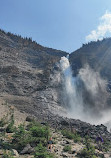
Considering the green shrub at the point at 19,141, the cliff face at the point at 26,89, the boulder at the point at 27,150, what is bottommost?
the boulder at the point at 27,150

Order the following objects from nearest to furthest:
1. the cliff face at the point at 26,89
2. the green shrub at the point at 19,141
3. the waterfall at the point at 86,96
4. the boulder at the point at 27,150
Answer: the boulder at the point at 27,150 < the green shrub at the point at 19,141 < the cliff face at the point at 26,89 < the waterfall at the point at 86,96

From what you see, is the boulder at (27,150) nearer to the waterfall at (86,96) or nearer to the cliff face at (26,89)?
the cliff face at (26,89)

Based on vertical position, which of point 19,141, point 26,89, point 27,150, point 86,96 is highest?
point 86,96

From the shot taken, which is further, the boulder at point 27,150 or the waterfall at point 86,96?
the waterfall at point 86,96

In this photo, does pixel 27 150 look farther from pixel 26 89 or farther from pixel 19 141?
pixel 26 89

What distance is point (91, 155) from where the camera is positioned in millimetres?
8766

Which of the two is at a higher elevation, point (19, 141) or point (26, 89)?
point (26, 89)

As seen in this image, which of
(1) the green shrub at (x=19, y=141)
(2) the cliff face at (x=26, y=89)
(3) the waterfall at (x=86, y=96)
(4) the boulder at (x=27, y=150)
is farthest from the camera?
(3) the waterfall at (x=86, y=96)

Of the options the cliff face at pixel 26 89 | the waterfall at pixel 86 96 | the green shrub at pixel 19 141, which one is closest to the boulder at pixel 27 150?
the green shrub at pixel 19 141

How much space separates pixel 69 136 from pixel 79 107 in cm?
2447

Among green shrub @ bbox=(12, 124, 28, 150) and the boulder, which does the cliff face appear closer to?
green shrub @ bbox=(12, 124, 28, 150)

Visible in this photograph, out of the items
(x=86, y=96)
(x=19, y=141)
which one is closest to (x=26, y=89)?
(x=86, y=96)

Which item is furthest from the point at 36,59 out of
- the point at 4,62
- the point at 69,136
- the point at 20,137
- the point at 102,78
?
the point at 20,137

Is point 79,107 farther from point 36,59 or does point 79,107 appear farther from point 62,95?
point 36,59
